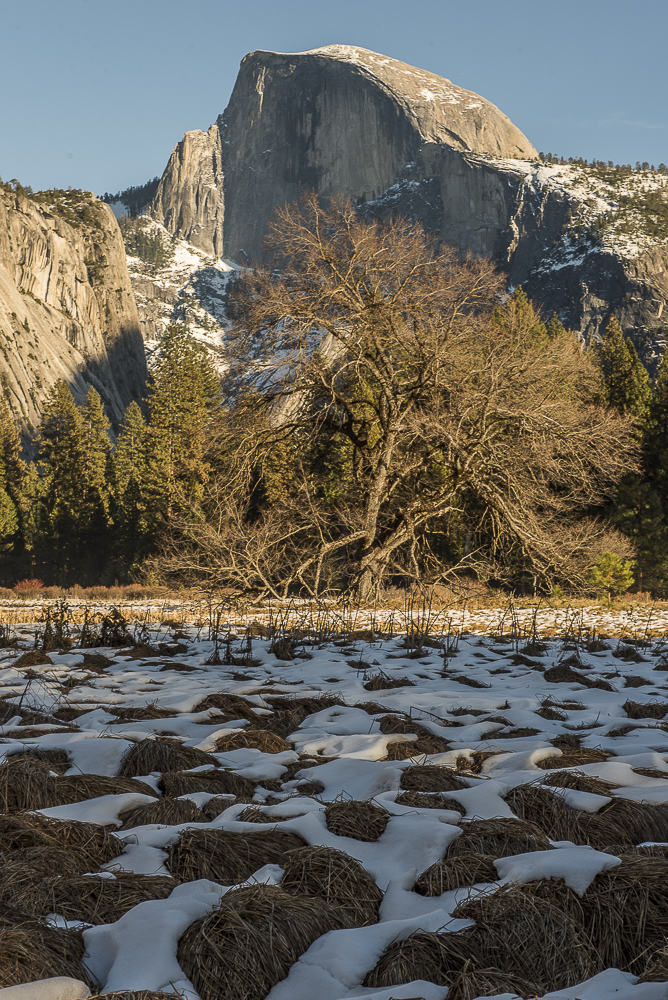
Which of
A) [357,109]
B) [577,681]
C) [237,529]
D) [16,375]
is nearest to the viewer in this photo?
[577,681]

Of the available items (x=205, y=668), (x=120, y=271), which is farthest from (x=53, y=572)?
(x=120, y=271)

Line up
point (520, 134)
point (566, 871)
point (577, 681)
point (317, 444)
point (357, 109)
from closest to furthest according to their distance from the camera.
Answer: point (566, 871)
point (577, 681)
point (317, 444)
point (357, 109)
point (520, 134)

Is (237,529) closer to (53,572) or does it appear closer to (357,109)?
(53,572)

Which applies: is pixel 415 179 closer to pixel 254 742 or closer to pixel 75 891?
pixel 254 742

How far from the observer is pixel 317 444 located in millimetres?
15945

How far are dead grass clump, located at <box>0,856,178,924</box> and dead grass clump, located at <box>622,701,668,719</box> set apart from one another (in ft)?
11.6

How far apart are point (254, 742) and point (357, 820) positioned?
4.52 feet

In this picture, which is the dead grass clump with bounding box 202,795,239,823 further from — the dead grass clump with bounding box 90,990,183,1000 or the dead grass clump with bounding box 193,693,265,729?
the dead grass clump with bounding box 193,693,265,729

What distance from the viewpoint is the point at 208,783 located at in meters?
3.15

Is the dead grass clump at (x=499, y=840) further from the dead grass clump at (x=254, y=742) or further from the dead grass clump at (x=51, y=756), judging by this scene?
the dead grass clump at (x=51, y=756)

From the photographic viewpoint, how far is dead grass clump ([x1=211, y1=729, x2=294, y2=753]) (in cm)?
384

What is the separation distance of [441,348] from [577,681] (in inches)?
329

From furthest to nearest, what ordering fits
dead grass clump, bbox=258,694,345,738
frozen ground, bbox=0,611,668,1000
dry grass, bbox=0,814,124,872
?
dead grass clump, bbox=258,694,345,738 → dry grass, bbox=0,814,124,872 → frozen ground, bbox=0,611,668,1000

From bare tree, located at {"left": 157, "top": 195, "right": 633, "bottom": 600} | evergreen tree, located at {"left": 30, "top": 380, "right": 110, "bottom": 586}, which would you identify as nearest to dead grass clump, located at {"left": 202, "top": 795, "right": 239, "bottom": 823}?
bare tree, located at {"left": 157, "top": 195, "right": 633, "bottom": 600}
